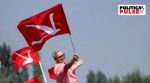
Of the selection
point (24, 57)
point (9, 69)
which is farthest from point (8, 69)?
point (24, 57)

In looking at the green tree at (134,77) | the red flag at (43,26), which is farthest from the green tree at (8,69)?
the red flag at (43,26)

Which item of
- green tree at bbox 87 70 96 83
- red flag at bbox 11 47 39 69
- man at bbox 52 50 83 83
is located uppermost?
man at bbox 52 50 83 83

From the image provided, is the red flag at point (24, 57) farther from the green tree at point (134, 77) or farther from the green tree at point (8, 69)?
the green tree at point (8, 69)

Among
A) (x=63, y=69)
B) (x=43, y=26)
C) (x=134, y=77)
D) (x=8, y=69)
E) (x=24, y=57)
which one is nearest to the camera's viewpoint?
(x=63, y=69)

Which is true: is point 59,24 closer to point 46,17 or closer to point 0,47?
point 46,17

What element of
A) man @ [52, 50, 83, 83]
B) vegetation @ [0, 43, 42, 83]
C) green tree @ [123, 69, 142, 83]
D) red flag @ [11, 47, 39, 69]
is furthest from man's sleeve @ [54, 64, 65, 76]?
vegetation @ [0, 43, 42, 83]

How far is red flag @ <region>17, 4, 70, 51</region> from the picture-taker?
17484 millimetres

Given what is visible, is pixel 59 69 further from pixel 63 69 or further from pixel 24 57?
pixel 24 57

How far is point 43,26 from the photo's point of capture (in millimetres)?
17922

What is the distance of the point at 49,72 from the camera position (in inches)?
Answer: 1210

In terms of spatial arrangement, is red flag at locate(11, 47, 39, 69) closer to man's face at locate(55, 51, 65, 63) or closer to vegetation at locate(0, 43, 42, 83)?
man's face at locate(55, 51, 65, 63)

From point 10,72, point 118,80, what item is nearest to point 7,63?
point 10,72

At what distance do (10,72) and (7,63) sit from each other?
1188mm

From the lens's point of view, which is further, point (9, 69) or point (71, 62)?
point (9, 69)
